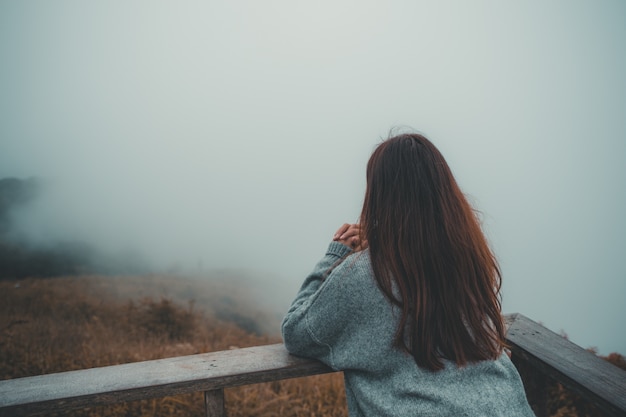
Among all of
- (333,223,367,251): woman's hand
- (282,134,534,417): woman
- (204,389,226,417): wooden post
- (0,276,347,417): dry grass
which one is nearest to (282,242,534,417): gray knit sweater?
(282,134,534,417): woman

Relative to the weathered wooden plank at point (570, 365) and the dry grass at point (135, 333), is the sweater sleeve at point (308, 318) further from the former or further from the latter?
the dry grass at point (135, 333)

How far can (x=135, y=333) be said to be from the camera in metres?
4.19

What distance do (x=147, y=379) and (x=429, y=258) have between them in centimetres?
95

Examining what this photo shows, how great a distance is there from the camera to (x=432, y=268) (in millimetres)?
1121

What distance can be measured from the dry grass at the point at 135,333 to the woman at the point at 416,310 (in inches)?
70.5

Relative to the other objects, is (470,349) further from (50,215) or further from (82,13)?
(82,13)

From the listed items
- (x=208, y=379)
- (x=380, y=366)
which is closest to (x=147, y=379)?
(x=208, y=379)

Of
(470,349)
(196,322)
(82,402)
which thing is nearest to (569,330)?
(196,322)

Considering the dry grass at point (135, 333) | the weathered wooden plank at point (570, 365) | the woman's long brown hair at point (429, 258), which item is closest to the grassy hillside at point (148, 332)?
the dry grass at point (135, 333)

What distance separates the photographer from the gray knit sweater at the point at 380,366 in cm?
106

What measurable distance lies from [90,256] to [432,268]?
6.34 m

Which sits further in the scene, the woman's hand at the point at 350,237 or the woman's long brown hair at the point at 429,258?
the woman's hand at the point at 350,237

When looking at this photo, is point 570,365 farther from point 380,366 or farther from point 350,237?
point 350,237

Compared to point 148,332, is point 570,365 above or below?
above
